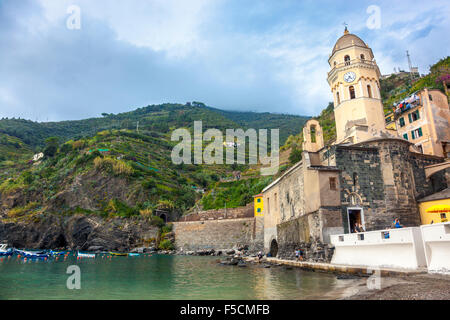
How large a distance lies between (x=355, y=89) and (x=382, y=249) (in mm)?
15114

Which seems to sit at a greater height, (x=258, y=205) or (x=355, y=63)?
(x=355, y=63)

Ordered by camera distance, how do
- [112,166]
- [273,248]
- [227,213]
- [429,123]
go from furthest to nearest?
[112,166] < [227,213] < [273,248] < [429,123]

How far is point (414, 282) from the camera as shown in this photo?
8.98m

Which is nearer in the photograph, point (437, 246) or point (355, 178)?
point (437, 246)

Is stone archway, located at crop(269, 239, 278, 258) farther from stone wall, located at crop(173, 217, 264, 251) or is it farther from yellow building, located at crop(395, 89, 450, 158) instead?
yellow building, located at crop(395, 89, 450, 158)

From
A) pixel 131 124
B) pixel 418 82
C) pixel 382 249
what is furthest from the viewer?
pixel 131 124

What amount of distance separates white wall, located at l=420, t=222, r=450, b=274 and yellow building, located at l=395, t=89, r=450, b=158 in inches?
729

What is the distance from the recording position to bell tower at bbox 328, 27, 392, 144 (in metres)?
22.7

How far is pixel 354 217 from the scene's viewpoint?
17422 millimetres

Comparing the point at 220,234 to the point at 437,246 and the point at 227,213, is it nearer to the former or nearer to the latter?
the point at 227,213

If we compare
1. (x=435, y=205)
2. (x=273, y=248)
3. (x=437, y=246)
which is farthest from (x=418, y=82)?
(x=437, y=246)

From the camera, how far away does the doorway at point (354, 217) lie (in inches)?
668

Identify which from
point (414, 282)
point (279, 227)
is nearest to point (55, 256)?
point (279, 227)

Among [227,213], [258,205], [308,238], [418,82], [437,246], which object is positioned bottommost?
[437,246]
